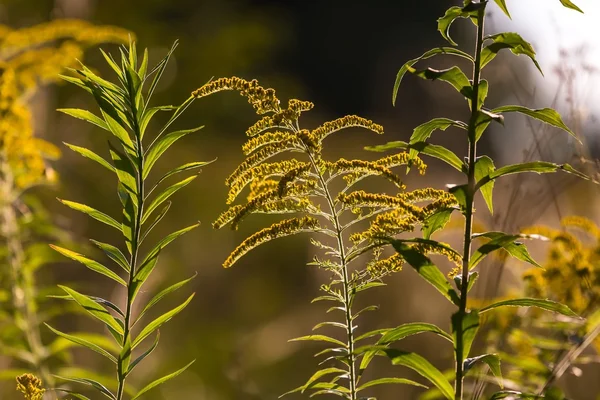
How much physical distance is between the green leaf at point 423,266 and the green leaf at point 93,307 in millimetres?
403

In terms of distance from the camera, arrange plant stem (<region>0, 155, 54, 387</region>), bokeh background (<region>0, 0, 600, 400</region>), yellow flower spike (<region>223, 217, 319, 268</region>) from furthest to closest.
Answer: bokeh background (<region>0, 0, 600, 400</region>) → plant stem (<region>0, 155, 54, 387</region>) → yellow flower spike (<region>223, 217, 319, 268</region>)

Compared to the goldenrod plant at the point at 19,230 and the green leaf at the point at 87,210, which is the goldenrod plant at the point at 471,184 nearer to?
the green leaf at the point at 87,210

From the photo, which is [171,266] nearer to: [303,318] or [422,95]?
[303,318]

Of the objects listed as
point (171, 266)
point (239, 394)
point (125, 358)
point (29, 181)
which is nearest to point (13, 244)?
point (29, 181)

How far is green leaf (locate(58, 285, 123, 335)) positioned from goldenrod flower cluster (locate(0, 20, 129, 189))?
1.07m

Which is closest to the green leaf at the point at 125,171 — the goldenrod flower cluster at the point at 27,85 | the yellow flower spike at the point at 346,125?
the yellow flower spike at the point at 346,125

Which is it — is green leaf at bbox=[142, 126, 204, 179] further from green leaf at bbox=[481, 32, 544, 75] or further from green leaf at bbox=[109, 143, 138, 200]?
green leaf at bbox=[481, 32, 544, 75]

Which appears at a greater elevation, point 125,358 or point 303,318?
point 303,318

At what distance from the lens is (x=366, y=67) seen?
32.0 feet

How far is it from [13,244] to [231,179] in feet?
4.59

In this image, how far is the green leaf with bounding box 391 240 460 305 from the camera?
828mm

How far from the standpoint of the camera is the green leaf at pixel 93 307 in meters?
0.88

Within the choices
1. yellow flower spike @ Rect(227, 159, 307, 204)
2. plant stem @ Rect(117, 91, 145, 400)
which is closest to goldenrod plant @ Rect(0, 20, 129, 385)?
plant stem @ Rect(117, 91, 145, 400)

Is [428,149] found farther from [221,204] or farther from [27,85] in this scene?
[221,204]
